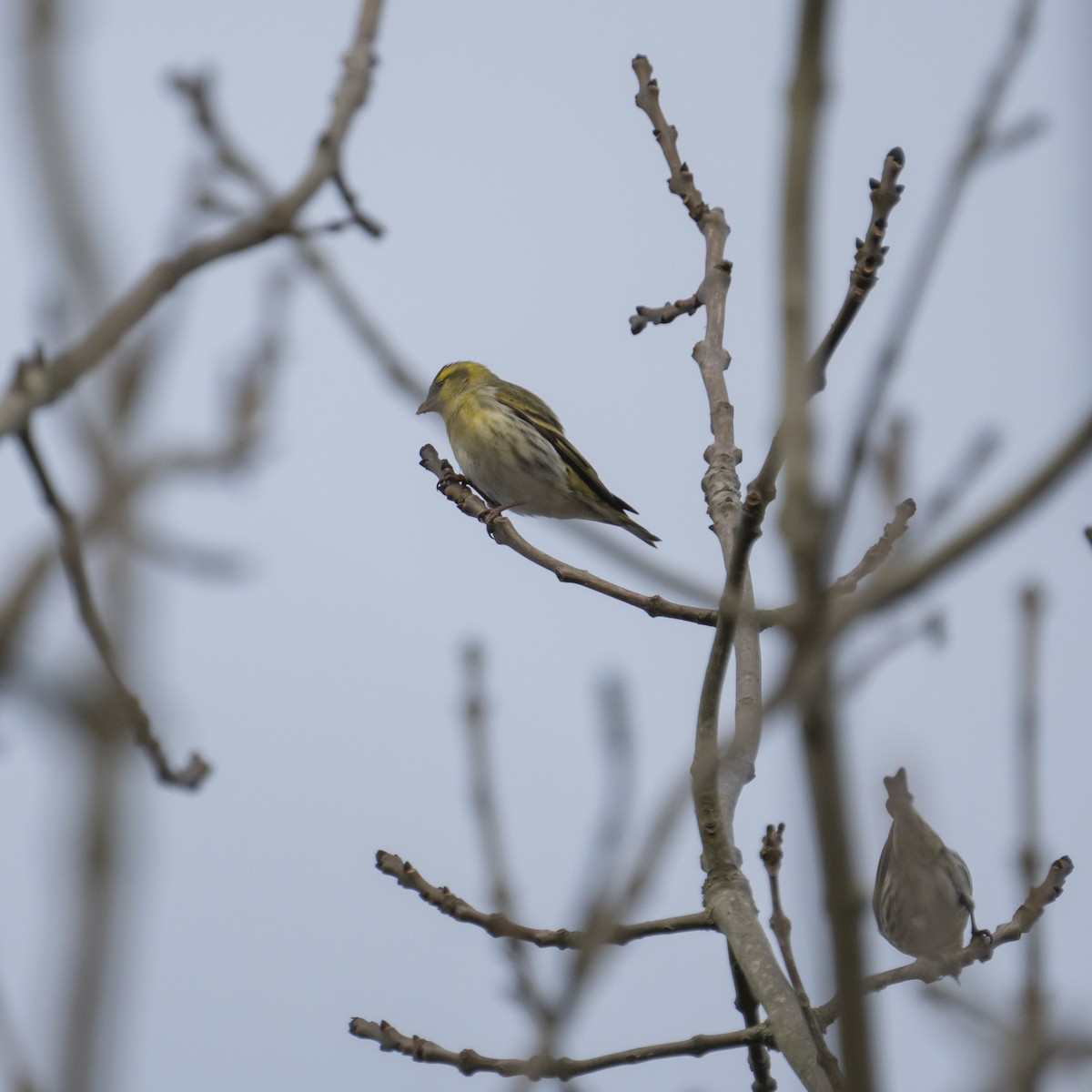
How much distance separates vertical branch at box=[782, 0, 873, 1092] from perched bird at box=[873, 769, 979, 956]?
5.54 m

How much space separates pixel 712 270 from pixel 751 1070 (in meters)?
2.66

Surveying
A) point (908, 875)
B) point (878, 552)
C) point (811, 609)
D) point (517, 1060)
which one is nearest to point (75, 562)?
point (811, 609)

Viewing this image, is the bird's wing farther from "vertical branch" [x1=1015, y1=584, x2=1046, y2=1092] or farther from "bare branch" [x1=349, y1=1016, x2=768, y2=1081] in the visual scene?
"vertical branch" [x1=1015, y1=584, x2=1046, y2=1092]

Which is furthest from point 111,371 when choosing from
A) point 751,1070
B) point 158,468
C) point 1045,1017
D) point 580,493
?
point 580,493

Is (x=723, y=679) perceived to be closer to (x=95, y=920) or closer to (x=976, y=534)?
(x=976, y=534)

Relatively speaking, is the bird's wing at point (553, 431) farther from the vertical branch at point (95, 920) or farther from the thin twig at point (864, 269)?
the vertical branch at point (95, 920)

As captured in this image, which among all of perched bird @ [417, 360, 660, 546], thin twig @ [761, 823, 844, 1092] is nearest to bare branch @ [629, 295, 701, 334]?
thin twig @ [761, 823, 844, 1092]

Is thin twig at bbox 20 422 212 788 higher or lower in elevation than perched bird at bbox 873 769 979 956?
lower

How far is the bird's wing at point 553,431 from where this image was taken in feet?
29.7

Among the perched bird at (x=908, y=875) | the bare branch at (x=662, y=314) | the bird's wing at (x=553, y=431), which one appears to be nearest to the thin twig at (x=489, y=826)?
the bare branch at (x=662, y=314)

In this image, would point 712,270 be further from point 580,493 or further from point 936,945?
point 580,493

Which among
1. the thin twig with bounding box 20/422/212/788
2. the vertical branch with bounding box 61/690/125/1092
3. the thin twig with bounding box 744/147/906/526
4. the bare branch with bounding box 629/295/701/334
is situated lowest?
the vertical branch with bounding box 61/690/125/1092

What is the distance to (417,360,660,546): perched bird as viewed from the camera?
8891mm

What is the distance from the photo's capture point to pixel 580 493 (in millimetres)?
9031
